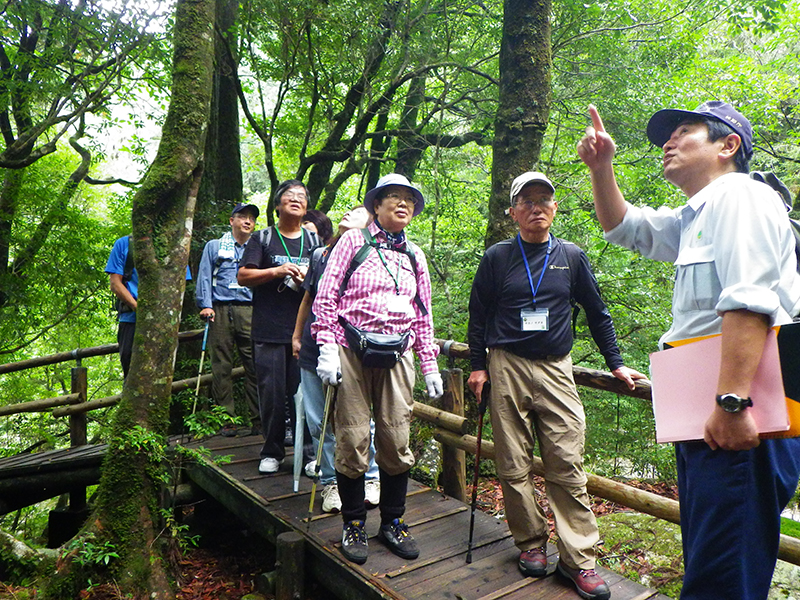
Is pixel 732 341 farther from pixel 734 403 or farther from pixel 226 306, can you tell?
pixel 226 306

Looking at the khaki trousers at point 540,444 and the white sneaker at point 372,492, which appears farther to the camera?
the white sneaker at point 372,492

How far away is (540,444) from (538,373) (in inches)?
15.6

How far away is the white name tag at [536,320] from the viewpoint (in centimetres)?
300

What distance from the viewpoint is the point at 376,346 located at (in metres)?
2.99

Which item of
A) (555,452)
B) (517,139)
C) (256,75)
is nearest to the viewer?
(555,452)

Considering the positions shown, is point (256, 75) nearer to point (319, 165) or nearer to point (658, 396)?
point (319, 165)

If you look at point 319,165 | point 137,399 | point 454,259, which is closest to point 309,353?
point 137,399

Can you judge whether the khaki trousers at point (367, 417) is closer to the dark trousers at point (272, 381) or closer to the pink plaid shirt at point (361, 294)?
the pink plaid shirt at point (361, 294)

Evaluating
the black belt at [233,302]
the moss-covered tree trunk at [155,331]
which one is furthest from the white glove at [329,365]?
the black belt at [233,302]

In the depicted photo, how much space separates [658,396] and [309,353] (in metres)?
2.43

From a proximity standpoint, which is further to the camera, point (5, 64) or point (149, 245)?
point (5, 64)

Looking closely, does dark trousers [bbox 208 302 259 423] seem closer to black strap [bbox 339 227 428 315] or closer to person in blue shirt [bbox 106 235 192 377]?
person in blue shirt [bbox 106 235 192 377]

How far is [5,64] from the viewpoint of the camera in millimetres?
7457

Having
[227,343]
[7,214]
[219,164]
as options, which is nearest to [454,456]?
[227,343]
